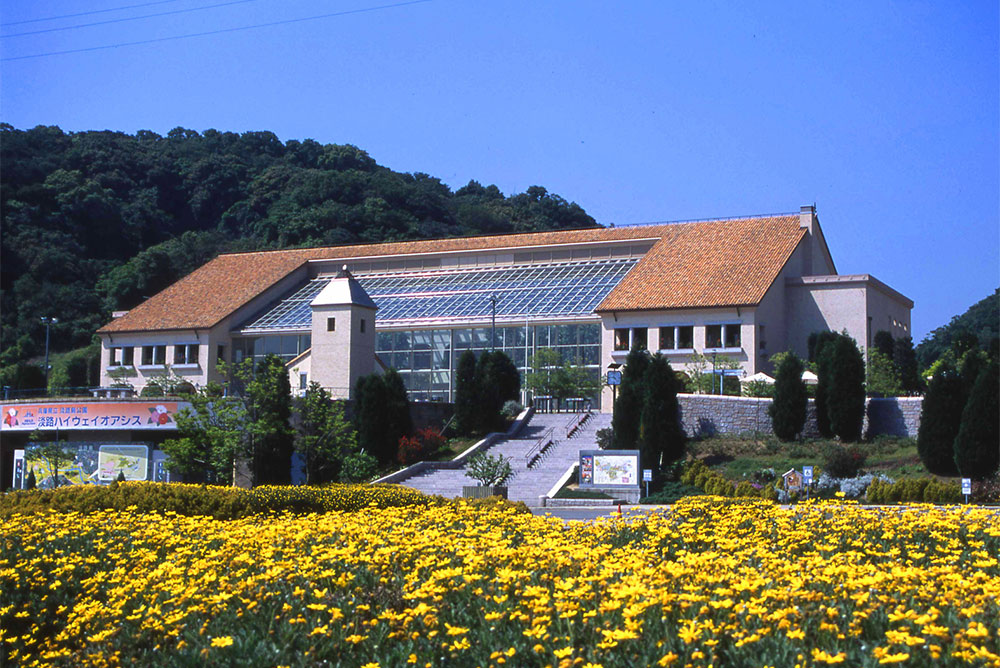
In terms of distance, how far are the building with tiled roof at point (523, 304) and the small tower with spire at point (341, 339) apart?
0.09 meters

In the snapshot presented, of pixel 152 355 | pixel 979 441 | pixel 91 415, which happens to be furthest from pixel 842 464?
pixel 152 355

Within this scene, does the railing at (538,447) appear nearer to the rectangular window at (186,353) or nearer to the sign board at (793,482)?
the sign board at (793,482)

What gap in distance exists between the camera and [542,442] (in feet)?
144

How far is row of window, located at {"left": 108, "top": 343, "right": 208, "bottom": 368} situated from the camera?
60.9m

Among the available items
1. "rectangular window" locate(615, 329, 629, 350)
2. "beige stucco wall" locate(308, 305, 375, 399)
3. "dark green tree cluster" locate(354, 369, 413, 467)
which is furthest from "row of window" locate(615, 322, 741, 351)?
"beige stucco wall" locate(308, 305, 375, 399)

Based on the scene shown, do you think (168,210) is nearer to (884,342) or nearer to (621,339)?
(621,339)

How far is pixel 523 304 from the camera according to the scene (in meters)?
56.4

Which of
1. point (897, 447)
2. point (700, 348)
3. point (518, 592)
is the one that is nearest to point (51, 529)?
point (518, 592)

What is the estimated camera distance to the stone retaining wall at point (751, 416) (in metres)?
39.4

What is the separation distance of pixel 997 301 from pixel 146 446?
78.3m

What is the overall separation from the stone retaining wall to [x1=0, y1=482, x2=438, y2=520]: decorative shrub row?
21318 millimetres

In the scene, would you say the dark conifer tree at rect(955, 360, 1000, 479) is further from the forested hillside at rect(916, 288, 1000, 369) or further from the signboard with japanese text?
the forested hillside at rect(916, 288, 1000, 369)

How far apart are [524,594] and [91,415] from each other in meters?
34.8

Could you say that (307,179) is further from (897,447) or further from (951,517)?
(951,517)
